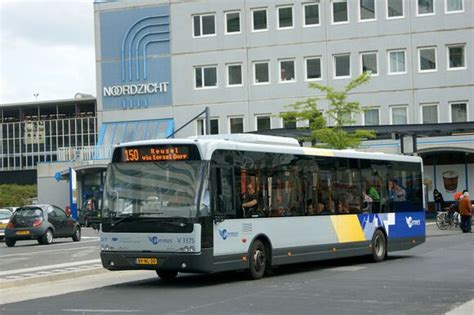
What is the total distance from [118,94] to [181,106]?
4815 millimetres

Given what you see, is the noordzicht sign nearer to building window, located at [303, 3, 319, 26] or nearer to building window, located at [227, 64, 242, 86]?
building window, located at [227, 64, 242, 86]

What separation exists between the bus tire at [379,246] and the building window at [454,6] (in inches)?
1330

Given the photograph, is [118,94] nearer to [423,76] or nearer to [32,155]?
[423,76]

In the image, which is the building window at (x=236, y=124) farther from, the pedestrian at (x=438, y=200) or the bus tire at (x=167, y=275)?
the bus tire at (x=167, y=275)

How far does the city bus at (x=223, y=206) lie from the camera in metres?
15.4

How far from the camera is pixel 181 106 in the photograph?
57.4 meters

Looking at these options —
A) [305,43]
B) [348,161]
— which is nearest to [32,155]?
[305,43]

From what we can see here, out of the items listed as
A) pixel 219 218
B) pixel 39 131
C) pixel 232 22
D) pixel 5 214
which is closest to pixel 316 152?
pixel 219 218

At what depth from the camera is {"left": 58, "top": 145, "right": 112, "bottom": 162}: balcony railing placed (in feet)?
189

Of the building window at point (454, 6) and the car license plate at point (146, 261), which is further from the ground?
the building window at point (454, 6)

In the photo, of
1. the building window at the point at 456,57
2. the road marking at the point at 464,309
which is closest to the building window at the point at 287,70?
the building window at the point at 456,57

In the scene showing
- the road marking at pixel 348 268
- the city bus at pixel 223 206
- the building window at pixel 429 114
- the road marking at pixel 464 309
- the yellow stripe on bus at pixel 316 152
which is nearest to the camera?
the road marking at pixel 464 309

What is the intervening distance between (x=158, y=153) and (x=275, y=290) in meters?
3.50

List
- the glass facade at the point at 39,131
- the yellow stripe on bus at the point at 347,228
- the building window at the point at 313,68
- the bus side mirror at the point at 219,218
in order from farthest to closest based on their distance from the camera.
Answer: the glass facade at the point at 39,131 < the building window at the point at 313,68 < the yellow stripe on bus at the point at 347,228 < the bus side mirror at the point at 219,218
